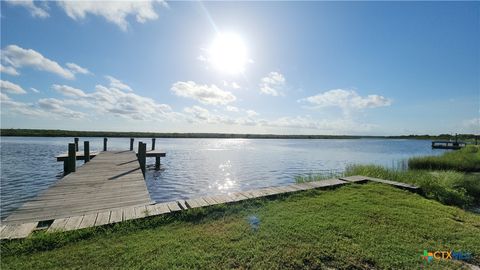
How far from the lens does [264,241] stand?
3.93 meters

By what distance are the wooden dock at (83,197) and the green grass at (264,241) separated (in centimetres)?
168

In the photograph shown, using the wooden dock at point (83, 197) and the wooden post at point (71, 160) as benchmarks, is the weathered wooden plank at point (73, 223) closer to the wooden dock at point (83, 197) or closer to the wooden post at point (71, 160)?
the wooden dock at point (83, 197)

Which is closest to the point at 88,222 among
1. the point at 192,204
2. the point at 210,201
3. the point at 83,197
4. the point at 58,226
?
the point at 58,226

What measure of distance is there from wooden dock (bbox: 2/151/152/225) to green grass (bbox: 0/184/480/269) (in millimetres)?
1684

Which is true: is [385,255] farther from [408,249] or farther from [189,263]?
[189,263]

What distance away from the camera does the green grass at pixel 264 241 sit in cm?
333

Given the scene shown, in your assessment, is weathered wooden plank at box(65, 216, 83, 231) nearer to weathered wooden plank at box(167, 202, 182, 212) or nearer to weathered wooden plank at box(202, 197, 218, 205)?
weathered wooden plank at box(167, 202, 182, 212)

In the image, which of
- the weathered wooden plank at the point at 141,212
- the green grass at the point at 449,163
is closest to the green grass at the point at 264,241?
the weathered wooden plank at the point at 141,212

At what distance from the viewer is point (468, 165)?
733 inches

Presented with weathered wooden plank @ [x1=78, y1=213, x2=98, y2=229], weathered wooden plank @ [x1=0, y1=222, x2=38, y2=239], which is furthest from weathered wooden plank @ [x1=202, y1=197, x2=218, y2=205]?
weathered wooden plank @ [x1=0, y1=222, x2=38, y2=239]

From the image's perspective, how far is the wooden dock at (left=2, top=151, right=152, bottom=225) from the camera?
5.59 metres

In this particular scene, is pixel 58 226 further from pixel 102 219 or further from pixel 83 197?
pixel 83 197

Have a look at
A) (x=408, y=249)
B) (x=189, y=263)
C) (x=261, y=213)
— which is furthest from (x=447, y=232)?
(x=189, y=263)

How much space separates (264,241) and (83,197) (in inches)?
248
